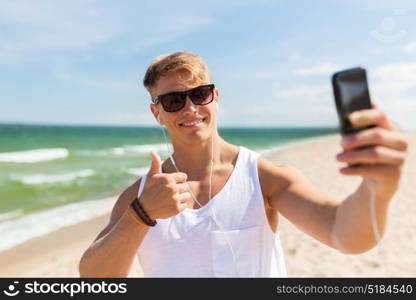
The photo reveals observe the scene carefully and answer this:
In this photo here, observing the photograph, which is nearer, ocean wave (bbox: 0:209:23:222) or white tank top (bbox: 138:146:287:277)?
white tank top (bbox: 138:146:287:277)

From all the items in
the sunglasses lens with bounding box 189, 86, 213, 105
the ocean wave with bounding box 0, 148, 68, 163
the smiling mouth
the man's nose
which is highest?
the ocean wave with bounding box 0, 148, 68, 163

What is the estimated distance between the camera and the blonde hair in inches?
83.7

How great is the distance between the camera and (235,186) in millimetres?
2074

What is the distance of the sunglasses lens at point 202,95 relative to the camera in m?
2.23

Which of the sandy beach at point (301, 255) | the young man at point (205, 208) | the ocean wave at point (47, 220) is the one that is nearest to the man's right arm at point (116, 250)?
the young man at point (205, 208)

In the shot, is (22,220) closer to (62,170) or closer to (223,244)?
(223,244)

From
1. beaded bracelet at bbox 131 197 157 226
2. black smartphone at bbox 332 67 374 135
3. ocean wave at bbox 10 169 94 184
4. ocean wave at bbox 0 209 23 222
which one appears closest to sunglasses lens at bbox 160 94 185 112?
beaded bracelet at bbox 131 197 157 226

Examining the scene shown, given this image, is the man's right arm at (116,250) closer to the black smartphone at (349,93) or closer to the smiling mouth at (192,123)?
the smiling mouth at (192,123)

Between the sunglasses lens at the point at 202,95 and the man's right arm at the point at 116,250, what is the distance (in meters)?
0.74

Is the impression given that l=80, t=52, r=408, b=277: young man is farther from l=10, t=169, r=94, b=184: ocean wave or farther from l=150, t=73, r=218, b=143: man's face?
l=10, t=169, r=94, b=184: ocean wave

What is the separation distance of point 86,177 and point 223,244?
15.9 m

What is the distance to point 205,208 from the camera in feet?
6.74

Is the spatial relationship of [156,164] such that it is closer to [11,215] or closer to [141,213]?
[141,213]

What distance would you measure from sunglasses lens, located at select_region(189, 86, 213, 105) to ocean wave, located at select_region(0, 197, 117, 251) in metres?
6.68
